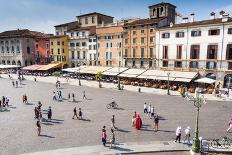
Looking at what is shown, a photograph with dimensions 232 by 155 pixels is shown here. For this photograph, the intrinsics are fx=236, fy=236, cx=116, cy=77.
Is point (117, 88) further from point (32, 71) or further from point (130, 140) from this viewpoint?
point (32, 71)

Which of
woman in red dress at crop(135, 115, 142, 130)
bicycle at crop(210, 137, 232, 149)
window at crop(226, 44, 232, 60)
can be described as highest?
window at crop(226, 44, 232, 60)

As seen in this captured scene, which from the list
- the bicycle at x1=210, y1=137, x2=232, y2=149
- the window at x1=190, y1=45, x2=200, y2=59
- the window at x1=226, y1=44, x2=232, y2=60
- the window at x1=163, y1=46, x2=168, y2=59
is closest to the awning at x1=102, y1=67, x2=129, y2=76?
the window at x1=163, y1=46, x2=168, y2=59

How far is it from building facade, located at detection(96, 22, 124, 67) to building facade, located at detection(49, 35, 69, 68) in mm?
11986

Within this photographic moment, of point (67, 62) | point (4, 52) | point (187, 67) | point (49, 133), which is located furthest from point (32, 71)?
point (49, 133)

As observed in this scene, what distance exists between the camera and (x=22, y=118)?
2386cm

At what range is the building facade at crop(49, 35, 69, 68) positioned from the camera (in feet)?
214

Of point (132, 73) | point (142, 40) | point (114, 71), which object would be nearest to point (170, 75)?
point (132, 73)

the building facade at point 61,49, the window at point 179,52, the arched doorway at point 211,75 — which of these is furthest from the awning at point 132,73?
the building facade at point 61,49

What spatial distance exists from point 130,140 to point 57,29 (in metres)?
60.3

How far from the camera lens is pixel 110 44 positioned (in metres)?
55.7

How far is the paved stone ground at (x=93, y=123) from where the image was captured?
18.0 metres

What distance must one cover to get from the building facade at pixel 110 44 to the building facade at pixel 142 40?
71.7 inches

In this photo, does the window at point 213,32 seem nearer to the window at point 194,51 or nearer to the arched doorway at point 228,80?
the window at point 194,51

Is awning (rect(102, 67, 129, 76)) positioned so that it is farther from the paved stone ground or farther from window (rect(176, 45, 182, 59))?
the paved stone ground
